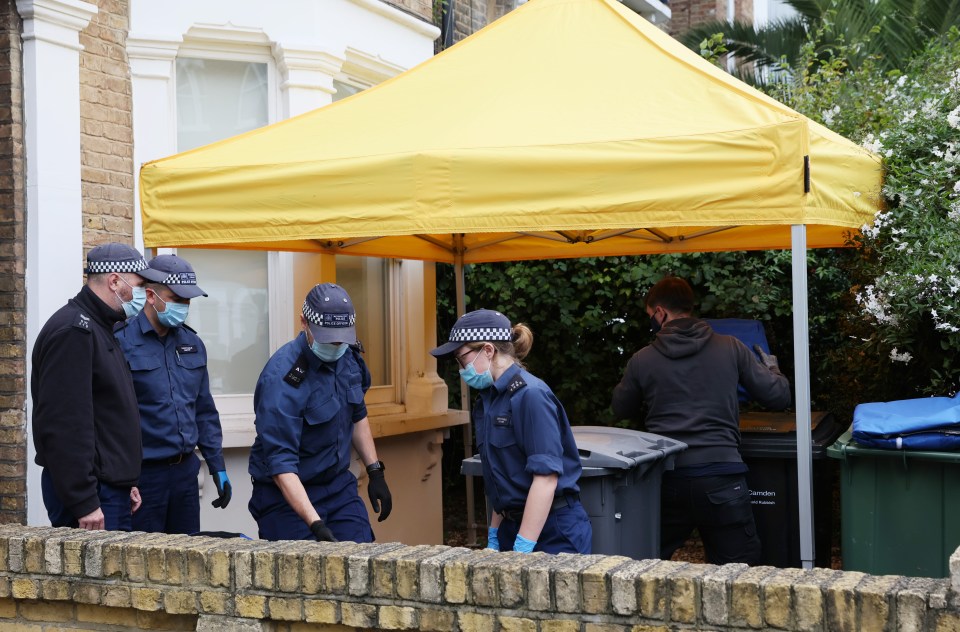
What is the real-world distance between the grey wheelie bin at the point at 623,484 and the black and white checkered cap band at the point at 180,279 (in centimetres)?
148

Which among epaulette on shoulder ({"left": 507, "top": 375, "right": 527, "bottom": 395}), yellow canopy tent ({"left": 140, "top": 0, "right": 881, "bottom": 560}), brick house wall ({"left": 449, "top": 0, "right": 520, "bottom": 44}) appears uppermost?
brick house wall ({"left": 449, "top": 0, "right": 520, "bottom": 44})

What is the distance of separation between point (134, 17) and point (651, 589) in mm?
4949

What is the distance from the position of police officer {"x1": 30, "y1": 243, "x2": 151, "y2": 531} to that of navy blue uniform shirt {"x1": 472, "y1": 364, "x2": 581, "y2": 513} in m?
1.46

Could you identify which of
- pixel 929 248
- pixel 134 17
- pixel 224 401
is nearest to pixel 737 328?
pixel 929 248

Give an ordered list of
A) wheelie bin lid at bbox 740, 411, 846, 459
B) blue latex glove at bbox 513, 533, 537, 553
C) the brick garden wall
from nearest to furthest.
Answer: the brick garden wall → blue latex glove at bbox 513, 533, 537, 553 → wheelie bin lid at bbox 740, 411, 846, 459

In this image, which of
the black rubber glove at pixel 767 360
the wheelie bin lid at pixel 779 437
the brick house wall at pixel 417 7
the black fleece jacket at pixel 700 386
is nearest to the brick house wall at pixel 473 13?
the brick house wall at pixel 417 7

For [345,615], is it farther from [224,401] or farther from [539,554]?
[224,401]

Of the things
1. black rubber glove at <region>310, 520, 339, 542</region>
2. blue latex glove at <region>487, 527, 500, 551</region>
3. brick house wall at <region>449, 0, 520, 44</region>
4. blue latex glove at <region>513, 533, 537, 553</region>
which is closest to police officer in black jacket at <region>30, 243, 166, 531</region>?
black rubber glove at <region>310, 520, 339, 542</region>

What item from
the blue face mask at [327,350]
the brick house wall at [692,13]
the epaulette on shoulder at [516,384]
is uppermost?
the brick house wall at [692,13]

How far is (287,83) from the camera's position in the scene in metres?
6.77

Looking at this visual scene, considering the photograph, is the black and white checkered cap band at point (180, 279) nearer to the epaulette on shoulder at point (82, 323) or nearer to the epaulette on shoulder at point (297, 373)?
the epaulette on shoulder at point (82, 323)

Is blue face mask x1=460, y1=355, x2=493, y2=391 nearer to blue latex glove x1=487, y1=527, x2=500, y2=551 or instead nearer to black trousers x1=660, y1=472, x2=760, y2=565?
blue latex glove x1=487, y1=527, x2=500, y2=551

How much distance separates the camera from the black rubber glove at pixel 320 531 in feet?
13.7

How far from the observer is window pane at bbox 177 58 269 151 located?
6.59 metres
